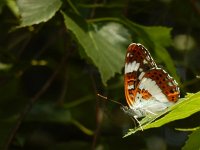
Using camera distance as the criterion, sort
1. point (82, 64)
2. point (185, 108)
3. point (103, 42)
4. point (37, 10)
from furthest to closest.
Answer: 1. point (82, 64)
2. point (103, 42)
3. point (37, 10)
4. point (185, 108)

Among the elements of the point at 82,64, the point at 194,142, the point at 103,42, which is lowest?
the point at 82,64

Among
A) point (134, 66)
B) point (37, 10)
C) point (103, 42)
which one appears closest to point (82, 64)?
point (103, 42)

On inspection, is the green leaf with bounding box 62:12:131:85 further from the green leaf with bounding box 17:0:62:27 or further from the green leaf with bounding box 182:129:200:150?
the green leaf with bounding box 182:129:200:150

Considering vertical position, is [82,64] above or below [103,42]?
below

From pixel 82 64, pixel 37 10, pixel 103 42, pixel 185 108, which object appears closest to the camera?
pixel 185 108

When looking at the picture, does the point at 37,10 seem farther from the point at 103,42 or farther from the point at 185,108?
the point at 185,108

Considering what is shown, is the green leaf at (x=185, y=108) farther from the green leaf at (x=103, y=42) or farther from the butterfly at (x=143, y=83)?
the green leaf at (x=103, y=42)

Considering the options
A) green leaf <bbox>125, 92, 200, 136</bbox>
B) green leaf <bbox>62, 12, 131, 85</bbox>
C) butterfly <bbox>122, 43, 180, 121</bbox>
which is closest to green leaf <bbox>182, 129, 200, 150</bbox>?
green leaf <bbox>125, 92, 200, 136</bbox>
